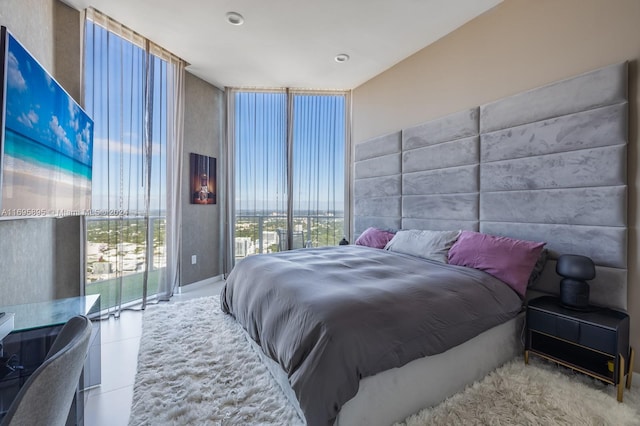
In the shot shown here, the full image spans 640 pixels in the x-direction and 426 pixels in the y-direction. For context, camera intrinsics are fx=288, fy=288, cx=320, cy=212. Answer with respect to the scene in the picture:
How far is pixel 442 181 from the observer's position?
300cm

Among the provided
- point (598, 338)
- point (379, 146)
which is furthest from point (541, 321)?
point (379, 146)

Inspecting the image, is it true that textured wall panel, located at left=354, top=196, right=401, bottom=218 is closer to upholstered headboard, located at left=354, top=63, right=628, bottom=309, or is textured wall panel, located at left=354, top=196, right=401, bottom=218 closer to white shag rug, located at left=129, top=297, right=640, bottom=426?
upholstered headboard, located at left=354, top=63, right=628, bottom=309

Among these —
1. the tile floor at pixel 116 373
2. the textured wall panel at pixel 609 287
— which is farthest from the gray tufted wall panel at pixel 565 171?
the tile floor at pixel 116 373

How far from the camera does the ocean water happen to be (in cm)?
137

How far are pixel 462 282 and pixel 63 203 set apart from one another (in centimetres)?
271

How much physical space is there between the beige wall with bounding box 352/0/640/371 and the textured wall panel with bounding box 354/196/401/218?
920 millimetres

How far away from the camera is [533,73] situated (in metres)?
2.35

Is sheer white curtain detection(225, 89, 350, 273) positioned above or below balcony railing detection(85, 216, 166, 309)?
above

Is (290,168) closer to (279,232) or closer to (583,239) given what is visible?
(279,232)

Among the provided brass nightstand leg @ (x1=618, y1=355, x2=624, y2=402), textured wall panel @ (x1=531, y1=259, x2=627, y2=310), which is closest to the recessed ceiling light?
textured wall panel @ (x1=531, y1=259, x2=627, y2=310)

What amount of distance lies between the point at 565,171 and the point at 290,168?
3.32 meters

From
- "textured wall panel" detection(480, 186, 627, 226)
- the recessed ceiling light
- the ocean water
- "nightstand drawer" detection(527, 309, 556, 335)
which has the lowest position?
"nightstand drawer" detection(527, 309, 556, 335)

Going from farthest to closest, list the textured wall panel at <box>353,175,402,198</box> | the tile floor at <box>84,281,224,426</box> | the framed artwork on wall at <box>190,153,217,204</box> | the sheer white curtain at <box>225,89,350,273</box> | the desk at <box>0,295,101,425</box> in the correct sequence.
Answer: the sheer white curtain at <box>225,89,350,273</box>, the framed artwork on wall at <box>190,153,217,204</box>, the textured wall panel at <box>353,175,402,198</box>, the tile floor at <box>84,281,224,426</box>, the desk at <box>0,295,101,425</box>

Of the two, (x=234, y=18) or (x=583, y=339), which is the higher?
(x=234, y=18)
